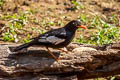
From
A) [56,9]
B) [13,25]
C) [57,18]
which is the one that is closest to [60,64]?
[13,25]

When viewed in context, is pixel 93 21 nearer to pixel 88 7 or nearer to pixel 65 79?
pixel 88 7

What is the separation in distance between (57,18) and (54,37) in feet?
13.7

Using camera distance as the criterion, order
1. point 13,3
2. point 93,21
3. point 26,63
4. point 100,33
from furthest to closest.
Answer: point 13,3 < point 93,21 < point 100,33 < point 26,63

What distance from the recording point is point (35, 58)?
19.9 feet

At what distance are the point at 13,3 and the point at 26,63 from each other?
17.6 ft

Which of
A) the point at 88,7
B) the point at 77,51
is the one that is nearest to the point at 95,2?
the point at 88,7

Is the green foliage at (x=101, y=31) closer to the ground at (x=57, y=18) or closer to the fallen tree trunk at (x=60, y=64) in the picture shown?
the ground at (x=57, y=18)

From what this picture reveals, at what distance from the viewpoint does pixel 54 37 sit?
622 centimetres

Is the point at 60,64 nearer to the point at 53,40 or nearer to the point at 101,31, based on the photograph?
the point at 53,40

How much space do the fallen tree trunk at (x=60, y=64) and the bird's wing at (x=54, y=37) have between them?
0.29 meters

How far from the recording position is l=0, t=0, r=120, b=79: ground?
29.6 ft

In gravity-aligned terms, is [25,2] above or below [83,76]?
above

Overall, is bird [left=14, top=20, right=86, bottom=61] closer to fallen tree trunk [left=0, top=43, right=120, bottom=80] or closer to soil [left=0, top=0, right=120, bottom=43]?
fallen tree trunk [left=0, top=43, right=120, bottom=80]

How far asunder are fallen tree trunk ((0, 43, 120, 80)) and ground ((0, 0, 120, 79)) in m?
2.41
